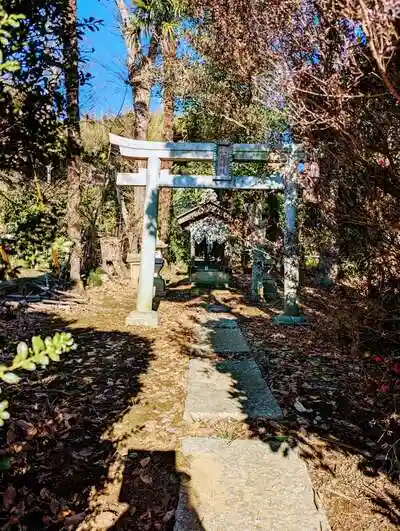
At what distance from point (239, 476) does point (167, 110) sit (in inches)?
486

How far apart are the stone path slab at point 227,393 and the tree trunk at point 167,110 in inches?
363

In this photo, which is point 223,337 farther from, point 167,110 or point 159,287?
point 167,110

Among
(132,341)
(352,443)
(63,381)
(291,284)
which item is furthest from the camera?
(291,284)

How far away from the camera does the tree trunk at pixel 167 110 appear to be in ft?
37.6

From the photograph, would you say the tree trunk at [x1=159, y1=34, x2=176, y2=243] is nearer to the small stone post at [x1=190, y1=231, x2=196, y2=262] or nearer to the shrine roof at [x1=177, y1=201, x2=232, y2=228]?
the small stone post at [x1=190, y1=231, x2=196, y2=262]

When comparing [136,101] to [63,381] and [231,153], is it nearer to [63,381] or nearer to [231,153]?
[231,153]

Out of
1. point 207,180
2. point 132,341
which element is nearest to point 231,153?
point 207,180

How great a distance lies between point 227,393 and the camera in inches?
149

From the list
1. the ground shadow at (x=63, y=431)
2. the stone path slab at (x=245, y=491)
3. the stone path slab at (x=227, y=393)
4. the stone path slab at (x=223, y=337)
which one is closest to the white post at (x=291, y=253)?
the stone path slab at (x=223, y=337)

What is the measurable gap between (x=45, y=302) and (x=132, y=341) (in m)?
2.99

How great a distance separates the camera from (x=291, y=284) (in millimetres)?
7168

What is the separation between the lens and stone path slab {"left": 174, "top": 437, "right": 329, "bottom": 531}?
A: 2051mm

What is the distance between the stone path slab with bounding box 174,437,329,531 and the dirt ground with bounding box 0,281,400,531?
4.7 inches

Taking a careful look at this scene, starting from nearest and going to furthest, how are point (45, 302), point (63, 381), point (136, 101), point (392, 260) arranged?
point (392, 260), point (63, 381), point (45, 302), point (136, 101)
